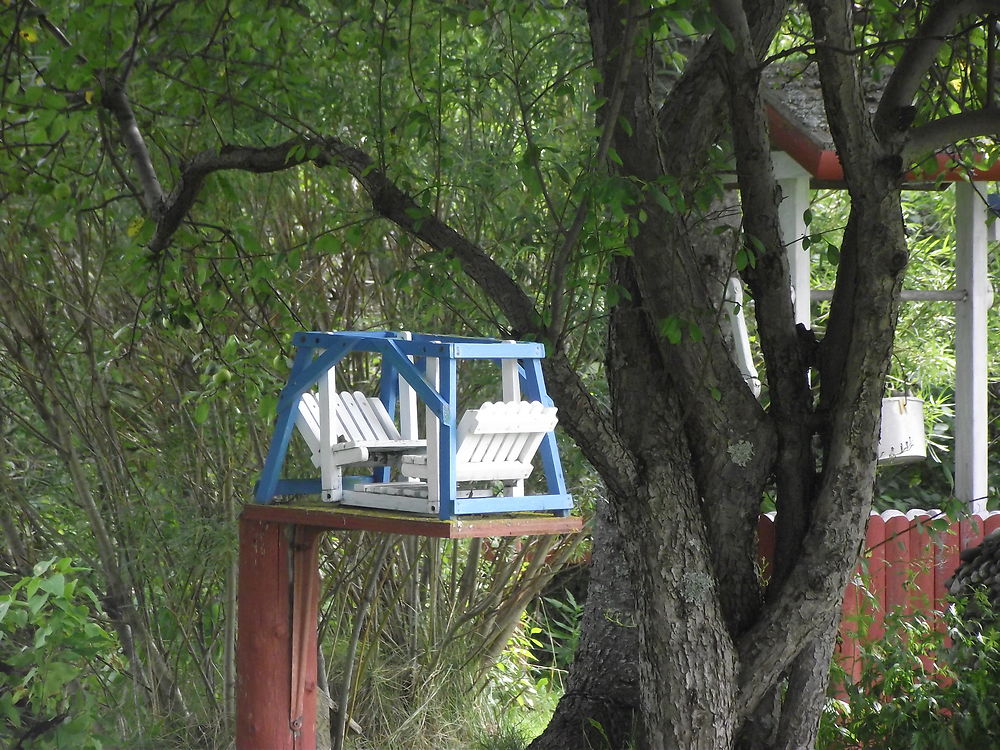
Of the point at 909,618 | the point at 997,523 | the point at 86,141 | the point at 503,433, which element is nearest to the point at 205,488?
the point at 86,141

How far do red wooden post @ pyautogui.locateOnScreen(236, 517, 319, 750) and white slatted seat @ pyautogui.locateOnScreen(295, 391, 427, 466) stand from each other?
293 mm

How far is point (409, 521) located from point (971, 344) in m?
5.10

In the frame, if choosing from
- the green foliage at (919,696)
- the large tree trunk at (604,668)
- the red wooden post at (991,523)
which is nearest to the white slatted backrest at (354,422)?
the large tree trunk at (604,668)

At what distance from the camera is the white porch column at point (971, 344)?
21.4 feet

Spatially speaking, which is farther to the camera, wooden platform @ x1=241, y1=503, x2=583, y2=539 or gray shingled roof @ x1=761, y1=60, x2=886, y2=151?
gray shingled roof @ x1=761, y1=60, x2=886, y2=151

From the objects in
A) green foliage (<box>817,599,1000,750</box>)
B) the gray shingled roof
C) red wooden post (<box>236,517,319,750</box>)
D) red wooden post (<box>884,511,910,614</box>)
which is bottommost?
green foliage (<box>817,599,1000,750</box>)

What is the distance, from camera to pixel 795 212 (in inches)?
234

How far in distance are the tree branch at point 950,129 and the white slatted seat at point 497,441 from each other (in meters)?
1.57

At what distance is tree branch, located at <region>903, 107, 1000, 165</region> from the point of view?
3.36 metres

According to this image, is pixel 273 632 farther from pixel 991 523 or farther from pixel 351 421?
pixel 991 523

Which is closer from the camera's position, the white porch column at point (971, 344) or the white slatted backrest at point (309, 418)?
the white slatted backrest at point (309, 418)

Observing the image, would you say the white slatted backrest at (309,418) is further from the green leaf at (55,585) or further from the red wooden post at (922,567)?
the red wooden post at (922,567)

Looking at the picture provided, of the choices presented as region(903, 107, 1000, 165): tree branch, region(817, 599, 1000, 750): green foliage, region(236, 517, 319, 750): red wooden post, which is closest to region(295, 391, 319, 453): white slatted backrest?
region(236, 517, 319, 750): red wooden post

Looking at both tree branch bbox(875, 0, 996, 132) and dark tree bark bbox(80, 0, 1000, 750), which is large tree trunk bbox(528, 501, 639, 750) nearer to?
dark tree bark bbox(80, 0, 1000, 750)
